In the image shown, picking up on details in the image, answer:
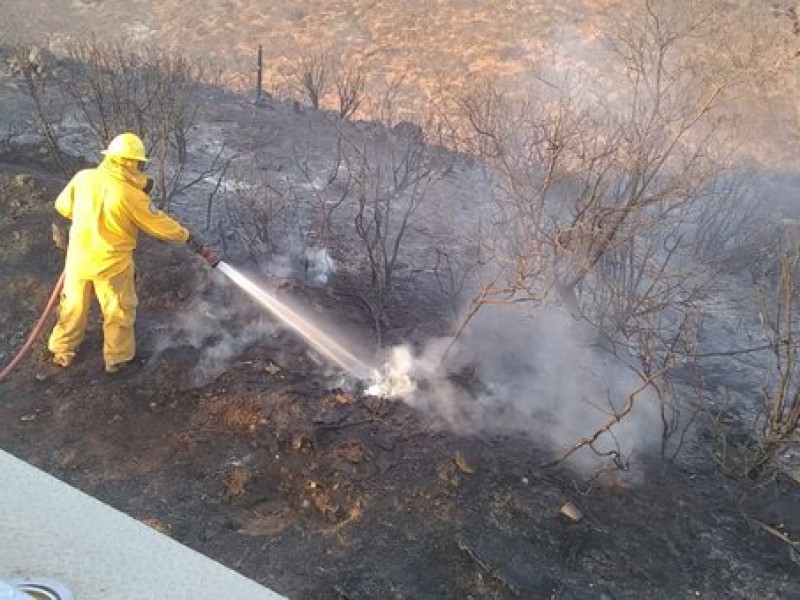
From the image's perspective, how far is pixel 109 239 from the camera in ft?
15.3

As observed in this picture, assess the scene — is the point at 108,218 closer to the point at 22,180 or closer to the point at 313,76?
the point at 22,180

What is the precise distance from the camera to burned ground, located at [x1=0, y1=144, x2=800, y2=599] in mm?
3912

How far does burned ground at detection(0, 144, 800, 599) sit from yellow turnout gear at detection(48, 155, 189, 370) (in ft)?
0.83

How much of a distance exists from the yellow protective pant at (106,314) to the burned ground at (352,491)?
17cm

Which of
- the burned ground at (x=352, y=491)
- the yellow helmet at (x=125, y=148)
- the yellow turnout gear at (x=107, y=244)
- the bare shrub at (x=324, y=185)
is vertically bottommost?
the burned ground at (x=352, y=491)

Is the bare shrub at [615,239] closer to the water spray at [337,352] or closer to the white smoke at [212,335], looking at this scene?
the water spray at [337,352]

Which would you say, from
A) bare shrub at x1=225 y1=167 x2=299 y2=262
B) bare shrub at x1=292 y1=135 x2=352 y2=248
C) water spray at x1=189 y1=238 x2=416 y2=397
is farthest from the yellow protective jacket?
bare shrub at x1=292 y1=135 x2=352 y2=248

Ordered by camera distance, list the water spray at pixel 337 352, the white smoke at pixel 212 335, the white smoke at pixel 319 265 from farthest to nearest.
A: the white smoke at pixel 319 265 < the white smoke at pixel 212 335 < the water spray at pixel 337 352

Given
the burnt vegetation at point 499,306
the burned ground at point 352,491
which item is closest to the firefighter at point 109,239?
the burned ground at point 352,491

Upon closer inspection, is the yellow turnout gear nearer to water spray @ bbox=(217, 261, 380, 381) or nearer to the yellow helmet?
the yellow helmet

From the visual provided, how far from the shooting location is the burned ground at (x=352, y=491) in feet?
12.8

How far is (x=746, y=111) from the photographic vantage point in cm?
1360

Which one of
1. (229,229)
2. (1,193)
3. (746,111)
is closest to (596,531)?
(229,229)

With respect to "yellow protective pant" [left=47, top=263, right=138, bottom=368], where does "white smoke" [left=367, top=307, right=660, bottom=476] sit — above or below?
below
